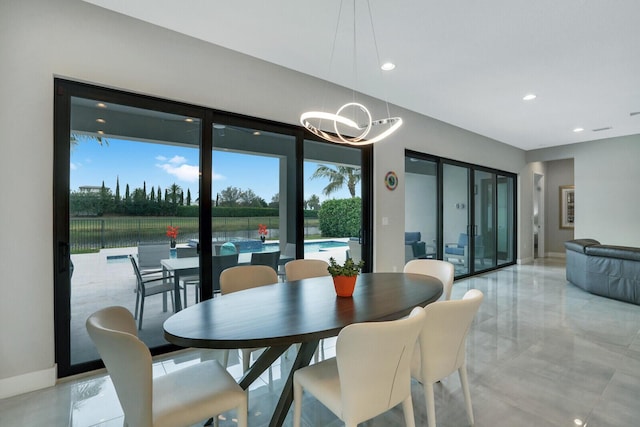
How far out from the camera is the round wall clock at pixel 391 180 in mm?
4742

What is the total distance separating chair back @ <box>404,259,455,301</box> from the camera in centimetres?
270

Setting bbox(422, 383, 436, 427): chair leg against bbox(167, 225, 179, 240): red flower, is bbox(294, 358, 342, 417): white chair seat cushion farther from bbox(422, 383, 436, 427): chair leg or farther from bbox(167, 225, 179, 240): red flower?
bbox(167, 225, 179, 240): red flower

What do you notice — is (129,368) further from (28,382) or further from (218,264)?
(218,264)

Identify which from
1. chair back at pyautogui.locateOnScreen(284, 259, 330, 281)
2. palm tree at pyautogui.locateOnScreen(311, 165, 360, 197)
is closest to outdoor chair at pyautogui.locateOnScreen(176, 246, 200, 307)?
chair back at pyautogui.locateOnScreen(284, 259, 330, 281)

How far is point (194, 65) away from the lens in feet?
9.91

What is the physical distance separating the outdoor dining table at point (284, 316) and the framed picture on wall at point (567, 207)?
8921 millimetres

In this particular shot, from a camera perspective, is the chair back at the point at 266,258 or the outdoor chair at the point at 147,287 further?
the chair back at the point at 266,258

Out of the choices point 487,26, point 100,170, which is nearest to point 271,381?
point 100,170

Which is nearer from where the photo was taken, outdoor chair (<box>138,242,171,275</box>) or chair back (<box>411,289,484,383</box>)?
chair back (<box>411,289,484,383</box>)

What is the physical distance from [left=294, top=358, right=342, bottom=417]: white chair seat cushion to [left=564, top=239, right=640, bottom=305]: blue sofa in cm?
497

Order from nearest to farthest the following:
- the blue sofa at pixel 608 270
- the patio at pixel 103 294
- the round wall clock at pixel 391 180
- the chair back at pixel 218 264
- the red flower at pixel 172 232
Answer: the patio at pixel 103 294 → the red flower at pixel 172 232 → the chair back at pixel 218 264 → the blue sofa at pixel 608 270 → the round wall clock at pixel 391 180

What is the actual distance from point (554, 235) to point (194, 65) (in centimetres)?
1031

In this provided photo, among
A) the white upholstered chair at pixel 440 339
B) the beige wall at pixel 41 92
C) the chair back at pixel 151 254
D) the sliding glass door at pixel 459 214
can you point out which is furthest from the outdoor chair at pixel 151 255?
the sliding glass door at pixel 459 214

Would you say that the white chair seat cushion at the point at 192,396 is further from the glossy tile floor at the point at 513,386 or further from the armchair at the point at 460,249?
the armchair at the point at 460,249
